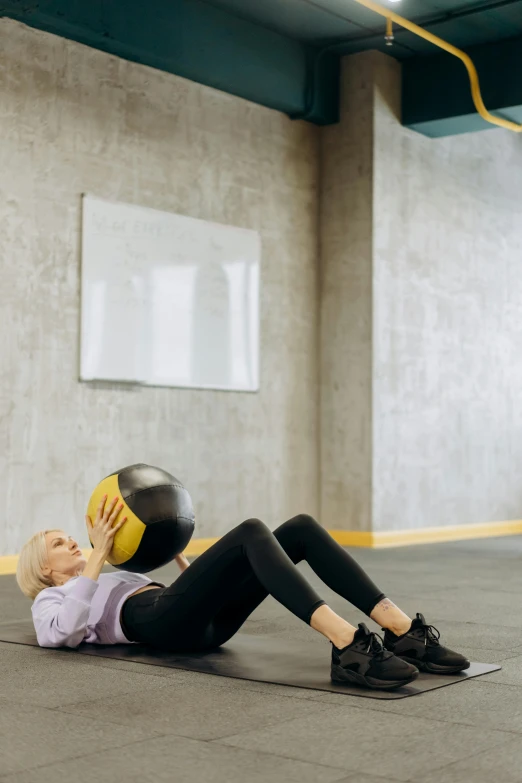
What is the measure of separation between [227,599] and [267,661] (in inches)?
12.7

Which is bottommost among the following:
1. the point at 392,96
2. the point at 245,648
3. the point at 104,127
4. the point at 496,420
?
the point at 245,648

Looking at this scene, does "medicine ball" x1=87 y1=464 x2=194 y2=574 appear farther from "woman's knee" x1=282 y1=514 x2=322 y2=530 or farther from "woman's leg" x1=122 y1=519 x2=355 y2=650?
"woman's knee" x1=282 y1=514 x2=322 y2=530

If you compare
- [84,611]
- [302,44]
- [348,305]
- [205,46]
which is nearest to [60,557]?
[84,611]

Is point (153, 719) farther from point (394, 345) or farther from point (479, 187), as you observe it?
point (479, 187)

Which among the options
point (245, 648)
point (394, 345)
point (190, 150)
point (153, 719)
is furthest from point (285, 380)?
point (153, 719)

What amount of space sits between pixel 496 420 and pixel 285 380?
7.88 ft

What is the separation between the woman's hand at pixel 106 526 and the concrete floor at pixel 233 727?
381 mm

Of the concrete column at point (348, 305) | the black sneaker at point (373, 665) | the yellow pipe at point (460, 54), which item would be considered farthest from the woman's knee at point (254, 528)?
the concrete column at point (348, 305)

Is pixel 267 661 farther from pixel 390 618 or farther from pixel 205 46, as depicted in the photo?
pixel 205 46

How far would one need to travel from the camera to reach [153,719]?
269cm

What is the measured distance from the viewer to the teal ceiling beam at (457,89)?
7.70m

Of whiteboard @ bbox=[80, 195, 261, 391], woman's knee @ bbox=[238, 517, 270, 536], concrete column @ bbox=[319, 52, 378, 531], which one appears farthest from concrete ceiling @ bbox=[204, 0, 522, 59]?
woman's knee @ bbox=[238, 517, 270, 536]

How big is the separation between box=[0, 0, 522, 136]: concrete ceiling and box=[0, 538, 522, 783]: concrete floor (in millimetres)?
4142

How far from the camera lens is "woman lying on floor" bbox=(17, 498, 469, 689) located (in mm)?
2934
